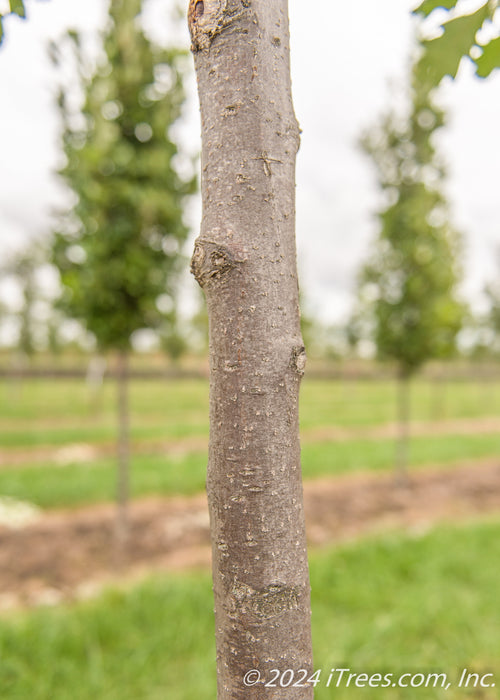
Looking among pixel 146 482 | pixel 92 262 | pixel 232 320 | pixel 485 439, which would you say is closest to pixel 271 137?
pixel 232 320

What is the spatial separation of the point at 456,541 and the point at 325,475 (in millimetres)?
3808

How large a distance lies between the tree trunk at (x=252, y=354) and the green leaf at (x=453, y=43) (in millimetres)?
556

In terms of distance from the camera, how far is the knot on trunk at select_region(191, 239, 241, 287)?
76 centimetres

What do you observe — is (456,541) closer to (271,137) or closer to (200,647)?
(200,647)

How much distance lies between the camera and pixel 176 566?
4.77m

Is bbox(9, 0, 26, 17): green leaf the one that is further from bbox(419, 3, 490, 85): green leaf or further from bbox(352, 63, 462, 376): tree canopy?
bbox(352, 63, 462, 376): tree canopy

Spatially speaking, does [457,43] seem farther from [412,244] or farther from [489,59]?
[412,244]

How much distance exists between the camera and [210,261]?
2.53 ft

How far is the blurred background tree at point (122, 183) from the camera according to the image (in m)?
4.36

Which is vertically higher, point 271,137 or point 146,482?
point 271,137

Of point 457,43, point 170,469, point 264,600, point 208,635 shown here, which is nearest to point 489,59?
point 457,43

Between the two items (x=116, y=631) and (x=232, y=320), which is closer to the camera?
(x=232, y=320)

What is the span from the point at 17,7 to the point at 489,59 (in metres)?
1.10

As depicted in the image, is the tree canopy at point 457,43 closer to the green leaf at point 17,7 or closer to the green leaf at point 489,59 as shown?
the green leaf at point 489,59
